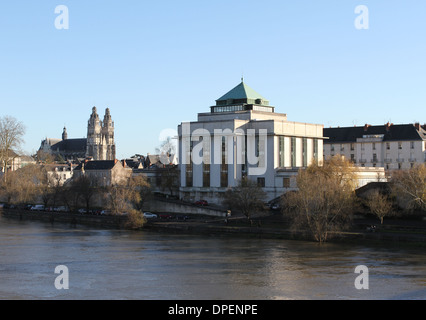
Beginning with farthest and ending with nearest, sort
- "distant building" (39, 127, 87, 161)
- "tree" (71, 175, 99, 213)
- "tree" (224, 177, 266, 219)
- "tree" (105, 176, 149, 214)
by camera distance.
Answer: "distant building" (39, 127, 87, 161)
"tree" (71, 175, 99, 213)
"tree" (105, 176, 149, 214)
"tree" (224, 177, 266, 219)

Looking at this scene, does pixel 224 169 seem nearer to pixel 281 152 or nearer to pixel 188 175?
pixel 188 175

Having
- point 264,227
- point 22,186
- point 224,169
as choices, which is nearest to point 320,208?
point 264,227

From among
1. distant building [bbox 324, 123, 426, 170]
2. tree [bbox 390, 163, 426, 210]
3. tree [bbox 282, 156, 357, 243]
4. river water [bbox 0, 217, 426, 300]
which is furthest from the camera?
distant building [bbox 324, 123, 426, 170]

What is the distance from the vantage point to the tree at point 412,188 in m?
53.0

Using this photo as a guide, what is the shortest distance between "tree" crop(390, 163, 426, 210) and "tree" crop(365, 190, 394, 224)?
4.40 feet

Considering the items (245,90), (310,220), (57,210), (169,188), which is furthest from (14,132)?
(310,220)

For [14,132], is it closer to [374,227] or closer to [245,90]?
[245,90]

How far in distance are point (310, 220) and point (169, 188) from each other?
38206 mm

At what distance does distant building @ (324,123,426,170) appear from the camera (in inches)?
3563

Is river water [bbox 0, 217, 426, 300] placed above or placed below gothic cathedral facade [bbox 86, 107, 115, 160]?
below

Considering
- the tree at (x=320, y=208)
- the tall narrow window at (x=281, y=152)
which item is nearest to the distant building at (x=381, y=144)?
the tall narrow window at (x=281, y=152)

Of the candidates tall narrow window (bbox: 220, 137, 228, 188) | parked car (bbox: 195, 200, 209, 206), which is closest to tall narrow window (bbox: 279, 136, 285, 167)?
tall narrow window (bbox: 220, 137, 228, 188)

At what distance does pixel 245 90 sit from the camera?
82.7m

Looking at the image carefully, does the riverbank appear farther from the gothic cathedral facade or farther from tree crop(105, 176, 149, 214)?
the gothic cathedral facade
